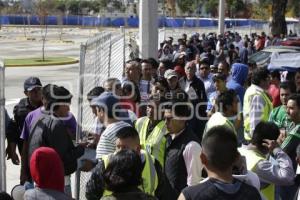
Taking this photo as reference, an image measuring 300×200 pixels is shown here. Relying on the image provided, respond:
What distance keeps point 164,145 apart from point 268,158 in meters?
0.98

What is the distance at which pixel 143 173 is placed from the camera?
4363 millimetres

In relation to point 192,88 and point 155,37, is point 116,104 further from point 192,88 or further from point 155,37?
point 155,37

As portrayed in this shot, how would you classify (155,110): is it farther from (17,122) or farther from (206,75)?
(206,75)

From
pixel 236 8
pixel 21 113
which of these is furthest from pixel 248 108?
pixel 236 8

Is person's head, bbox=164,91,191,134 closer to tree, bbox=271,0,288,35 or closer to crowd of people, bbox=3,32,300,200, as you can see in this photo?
crowd of people, bbox=3,32,300,200

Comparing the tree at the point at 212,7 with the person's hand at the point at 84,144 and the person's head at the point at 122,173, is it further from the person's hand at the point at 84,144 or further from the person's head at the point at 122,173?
the person's head at the point at 122,173

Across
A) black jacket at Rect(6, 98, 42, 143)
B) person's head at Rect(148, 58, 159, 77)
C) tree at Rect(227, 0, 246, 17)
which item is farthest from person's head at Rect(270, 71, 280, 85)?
tree at Rect(227, 0, 246, 17)

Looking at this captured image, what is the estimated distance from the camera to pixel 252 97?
278 inches

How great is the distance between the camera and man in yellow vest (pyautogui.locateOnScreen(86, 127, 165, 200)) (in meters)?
3.99

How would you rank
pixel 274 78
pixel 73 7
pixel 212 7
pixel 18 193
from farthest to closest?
1. pixel 73 7
2. pixel 212 7
3. pixel 274 78
4. pixel 18 193

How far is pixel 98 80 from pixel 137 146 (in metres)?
4.47

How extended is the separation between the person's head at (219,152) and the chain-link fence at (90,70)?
2866 mm

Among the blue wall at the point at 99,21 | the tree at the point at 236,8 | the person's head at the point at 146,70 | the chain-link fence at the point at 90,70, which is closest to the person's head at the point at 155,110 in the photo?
the chain-link fence at the point at 90,70

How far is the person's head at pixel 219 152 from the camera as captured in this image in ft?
11.2
